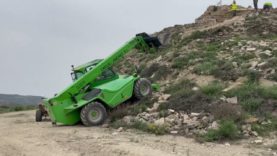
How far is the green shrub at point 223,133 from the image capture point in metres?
11.4

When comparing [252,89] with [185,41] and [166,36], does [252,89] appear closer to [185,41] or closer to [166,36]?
[185,41]

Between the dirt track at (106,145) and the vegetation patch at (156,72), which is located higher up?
the vegetation patch at (156,72)

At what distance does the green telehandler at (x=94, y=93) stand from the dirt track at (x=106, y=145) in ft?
4.49

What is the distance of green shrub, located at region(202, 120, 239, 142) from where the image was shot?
37.5 feet

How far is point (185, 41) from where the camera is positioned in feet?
81.3

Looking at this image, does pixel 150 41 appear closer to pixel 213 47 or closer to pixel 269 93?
pixel 269 93

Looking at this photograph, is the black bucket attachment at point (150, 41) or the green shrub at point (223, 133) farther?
the black bucket attachment at point (150, 41)

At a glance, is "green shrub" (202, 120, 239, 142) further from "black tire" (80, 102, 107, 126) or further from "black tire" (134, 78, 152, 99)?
"black tire" (134, 78, 152, 99)

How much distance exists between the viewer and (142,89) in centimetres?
1634

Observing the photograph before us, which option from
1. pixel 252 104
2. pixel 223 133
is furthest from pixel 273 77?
pixel 223 133

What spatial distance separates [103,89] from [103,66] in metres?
1.23

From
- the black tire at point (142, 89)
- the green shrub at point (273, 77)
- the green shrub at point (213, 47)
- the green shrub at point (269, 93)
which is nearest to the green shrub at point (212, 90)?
the green shrub at point (269, 93)

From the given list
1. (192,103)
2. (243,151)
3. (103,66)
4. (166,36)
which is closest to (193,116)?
(192,103)

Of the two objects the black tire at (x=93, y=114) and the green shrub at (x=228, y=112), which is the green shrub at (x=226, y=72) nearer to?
the green shrub at (x=228, y=112)
